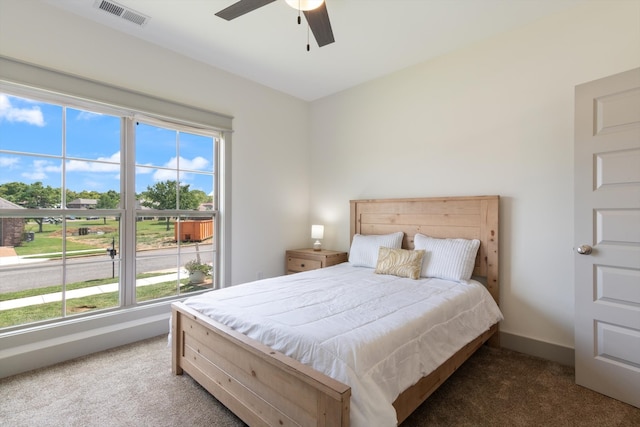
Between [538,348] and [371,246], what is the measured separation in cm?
165

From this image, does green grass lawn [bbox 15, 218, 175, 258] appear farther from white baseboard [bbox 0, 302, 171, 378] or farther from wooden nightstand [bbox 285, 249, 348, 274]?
wooden nightstand [bbox 285, 249, 348, 274]

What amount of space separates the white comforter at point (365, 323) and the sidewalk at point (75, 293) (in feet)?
3.80

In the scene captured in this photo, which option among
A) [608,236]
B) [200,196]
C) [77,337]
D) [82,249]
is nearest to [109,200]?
[82,249]

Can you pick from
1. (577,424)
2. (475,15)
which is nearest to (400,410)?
(577,424)

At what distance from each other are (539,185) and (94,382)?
3678 mm

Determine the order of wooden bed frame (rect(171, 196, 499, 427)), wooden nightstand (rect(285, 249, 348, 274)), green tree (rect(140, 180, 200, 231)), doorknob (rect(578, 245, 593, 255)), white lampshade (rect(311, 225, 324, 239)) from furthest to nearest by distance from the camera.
→ white lampshade (rect(311, 225, 324, 239)) < wooden nightstand (rect(285, 249, 348, 274)) < green tree (rect(140, 180, 200, 231)) < doorknob (rect(578, 245, 593, 255)) < wooden bed frame (rect(171, 196, 499, 427))

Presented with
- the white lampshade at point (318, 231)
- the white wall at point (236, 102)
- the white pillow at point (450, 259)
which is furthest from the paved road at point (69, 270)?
the white pillow at point (450, 259)

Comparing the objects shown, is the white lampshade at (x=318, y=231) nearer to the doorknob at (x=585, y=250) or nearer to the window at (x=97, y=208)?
the window at (x=97, y=208)

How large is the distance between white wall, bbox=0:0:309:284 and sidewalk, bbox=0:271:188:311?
0.77m

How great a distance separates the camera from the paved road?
2.29 metres

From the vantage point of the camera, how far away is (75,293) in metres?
2.61

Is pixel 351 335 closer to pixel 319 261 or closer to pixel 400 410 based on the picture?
pixel 400 410

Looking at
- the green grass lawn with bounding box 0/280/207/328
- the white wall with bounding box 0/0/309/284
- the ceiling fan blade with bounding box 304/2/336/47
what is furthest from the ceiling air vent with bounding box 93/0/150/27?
the green grass lawn with bounding box 0/280/207/328

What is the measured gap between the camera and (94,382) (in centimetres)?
207
